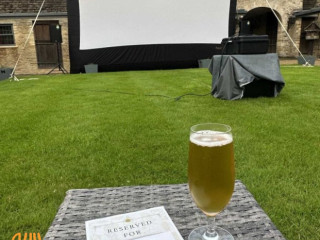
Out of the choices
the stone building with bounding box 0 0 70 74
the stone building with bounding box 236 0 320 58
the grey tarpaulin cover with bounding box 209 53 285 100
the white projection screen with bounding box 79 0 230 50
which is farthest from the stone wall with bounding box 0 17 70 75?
the grey tarpaulin cover with bounding box 209 53 285 100

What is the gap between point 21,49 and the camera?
13.4 meters

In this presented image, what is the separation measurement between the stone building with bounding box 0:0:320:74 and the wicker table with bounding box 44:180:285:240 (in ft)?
40.0

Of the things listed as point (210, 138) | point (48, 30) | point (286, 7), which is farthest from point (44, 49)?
point (210, 138)

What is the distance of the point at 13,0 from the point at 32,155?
1408 cm

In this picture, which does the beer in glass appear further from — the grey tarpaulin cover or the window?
the window

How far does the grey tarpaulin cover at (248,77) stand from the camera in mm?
4523

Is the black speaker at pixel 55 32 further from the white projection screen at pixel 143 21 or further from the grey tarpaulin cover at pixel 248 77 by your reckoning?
the grey tarpaulin cover at pixel 248 77

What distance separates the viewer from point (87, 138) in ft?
9.64

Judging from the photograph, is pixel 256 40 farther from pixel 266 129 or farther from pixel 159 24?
pixel 266 129

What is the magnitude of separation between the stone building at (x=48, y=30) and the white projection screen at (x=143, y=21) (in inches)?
349

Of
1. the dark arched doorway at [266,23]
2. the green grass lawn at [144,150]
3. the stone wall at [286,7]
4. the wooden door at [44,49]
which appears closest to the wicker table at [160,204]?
the green grass lawn at [144,150]

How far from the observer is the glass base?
2.24 feet

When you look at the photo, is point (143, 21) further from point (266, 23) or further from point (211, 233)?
point (266, 23)

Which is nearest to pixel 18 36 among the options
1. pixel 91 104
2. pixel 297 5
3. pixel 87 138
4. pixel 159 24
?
pixel 91 104
